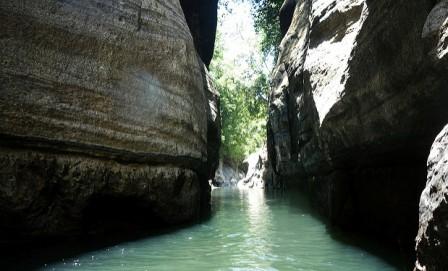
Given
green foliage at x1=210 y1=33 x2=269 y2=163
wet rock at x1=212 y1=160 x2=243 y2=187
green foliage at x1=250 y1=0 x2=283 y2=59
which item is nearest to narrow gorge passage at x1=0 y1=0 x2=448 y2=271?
green foliage at x1=250 y1=0 x2=283 y2=59

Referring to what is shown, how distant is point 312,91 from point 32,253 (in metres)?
5.99

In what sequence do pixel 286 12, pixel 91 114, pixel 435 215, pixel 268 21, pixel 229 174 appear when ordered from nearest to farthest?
1. pixel 435 215
2. pixel 91 114
3. pixel 286 12
4. pixel 268 21
5. pixel 229 174

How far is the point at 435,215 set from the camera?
108 inches

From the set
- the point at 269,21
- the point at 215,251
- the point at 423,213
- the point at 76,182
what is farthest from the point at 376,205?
the point at 269,21

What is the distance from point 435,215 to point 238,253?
9.86 feet

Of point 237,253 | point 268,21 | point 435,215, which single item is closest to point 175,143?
point 237,253

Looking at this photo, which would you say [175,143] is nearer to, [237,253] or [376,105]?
[237,253]

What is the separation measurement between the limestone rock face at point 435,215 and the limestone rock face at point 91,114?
4464 millimetres

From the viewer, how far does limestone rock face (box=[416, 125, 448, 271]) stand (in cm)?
266

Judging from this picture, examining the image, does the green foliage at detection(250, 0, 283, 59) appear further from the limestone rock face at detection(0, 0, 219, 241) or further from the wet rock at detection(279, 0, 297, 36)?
the limestone rock face at detection(0, 0, 219, 241)

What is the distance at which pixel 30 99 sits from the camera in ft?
17.6

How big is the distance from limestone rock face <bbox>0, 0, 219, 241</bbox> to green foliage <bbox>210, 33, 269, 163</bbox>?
22.9m

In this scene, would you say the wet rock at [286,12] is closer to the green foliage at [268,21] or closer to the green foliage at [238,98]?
the green foliage at [268,21]

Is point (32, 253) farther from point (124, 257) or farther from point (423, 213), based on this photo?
point (423, 213)
